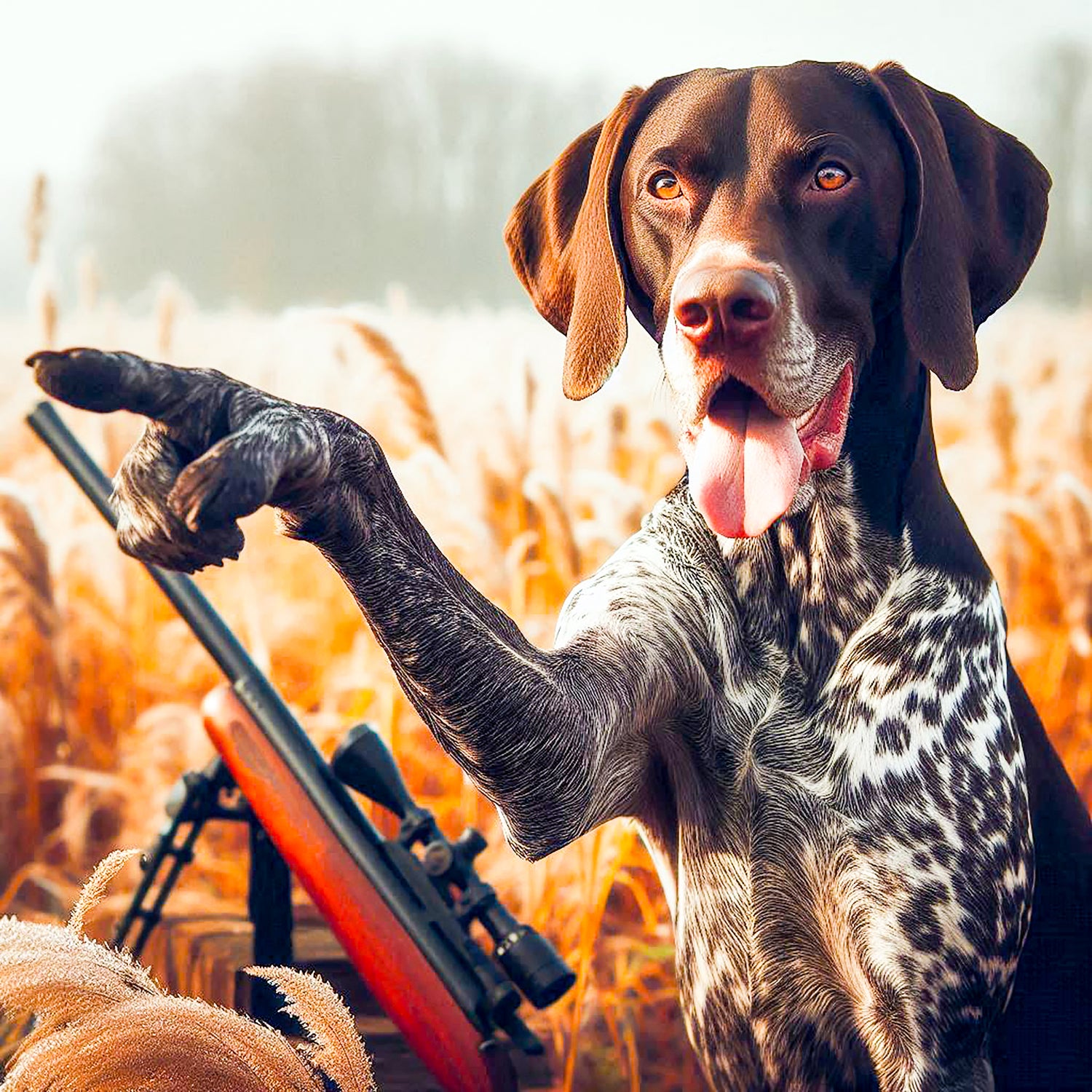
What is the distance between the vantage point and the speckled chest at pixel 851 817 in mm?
1420

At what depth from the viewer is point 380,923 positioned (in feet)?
5.83

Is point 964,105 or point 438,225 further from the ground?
point 964,105

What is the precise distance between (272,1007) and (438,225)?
5.38 metres

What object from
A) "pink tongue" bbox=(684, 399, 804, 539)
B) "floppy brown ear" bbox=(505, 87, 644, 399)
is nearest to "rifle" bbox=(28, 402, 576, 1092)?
"floppy brown ear" bbox=(505, 87, 644, 399)

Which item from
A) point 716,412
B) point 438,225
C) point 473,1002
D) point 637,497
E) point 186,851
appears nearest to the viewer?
point 716,412

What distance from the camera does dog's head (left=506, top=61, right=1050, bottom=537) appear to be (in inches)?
51.5


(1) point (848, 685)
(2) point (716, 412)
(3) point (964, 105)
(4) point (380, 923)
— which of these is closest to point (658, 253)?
(2) point (716, 412)

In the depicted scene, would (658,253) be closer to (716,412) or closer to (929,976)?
(716,412)

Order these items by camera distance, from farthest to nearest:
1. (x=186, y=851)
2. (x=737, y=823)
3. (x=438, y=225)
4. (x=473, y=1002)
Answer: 1. (x=438, y=225)
2. (x=186, y=851)
3. (x=473, y=1002)
4. (x=737, y=823)

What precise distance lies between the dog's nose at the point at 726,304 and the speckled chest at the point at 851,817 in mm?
298

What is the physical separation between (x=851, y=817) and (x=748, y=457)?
1.27ft

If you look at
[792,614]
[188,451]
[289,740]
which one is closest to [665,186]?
[792,614]

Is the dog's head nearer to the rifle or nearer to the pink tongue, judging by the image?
the pink tongue

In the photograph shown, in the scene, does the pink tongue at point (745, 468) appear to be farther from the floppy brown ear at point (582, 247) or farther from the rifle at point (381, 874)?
the rifle at point (381, 874)
